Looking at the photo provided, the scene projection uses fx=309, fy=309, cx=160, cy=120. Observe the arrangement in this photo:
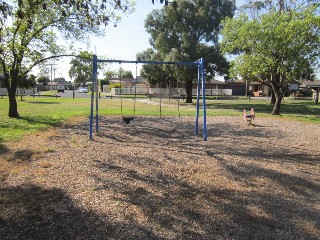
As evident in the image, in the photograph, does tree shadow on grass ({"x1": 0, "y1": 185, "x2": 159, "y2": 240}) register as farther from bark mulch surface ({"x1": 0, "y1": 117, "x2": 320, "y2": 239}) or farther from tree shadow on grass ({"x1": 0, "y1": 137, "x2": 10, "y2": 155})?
tree shadow on grass ({"x1": 0, "y1": 137, "x2": 10, "y2": 155})

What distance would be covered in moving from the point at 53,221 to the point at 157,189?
1.94 m

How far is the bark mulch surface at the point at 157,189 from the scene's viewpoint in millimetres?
3941

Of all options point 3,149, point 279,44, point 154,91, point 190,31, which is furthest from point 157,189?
point 154,91

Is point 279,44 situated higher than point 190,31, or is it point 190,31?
point 190,31

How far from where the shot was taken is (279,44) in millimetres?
18750

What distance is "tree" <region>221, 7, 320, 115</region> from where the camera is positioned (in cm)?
1864

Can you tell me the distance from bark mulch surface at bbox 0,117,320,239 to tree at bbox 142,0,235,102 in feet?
75.3

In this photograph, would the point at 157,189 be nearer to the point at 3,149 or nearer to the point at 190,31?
the point at 3,149

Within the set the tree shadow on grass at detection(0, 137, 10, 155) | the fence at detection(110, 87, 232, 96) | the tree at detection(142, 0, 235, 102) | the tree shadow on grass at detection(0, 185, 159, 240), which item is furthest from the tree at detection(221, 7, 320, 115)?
the fence at detection(110, 87, 232, 96)

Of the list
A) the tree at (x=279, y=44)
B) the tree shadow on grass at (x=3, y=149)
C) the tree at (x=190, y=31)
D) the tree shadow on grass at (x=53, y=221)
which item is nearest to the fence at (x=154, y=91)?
the tree at (x=190, y=31)

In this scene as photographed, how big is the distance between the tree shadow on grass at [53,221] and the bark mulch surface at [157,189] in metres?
0.01

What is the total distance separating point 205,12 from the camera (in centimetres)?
3244

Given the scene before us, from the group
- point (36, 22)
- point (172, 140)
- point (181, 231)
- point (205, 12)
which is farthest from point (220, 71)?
point (181, 231)

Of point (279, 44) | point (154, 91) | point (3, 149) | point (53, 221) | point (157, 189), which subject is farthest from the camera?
point (154, 91)
